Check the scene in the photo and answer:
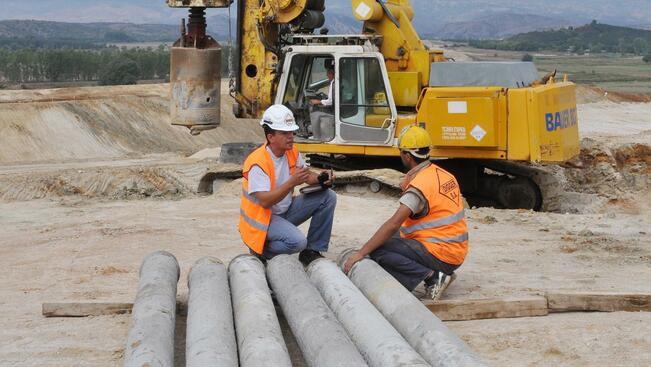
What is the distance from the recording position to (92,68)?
5412cm

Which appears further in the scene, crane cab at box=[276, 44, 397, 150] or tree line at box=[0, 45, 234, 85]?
tree line at box=[0, 45, 234, 85]

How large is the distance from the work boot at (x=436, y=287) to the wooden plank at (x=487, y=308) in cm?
38

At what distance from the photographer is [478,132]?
42.0 feet

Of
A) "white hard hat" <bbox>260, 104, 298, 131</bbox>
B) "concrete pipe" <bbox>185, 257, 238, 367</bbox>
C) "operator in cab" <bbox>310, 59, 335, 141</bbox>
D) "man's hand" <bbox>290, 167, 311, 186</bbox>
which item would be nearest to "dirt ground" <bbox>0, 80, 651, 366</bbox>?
"concrete pipe" <bbox>185, 257, 238, 367</bbox>

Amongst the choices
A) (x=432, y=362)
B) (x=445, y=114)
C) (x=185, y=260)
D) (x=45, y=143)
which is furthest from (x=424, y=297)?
(x=45, y=143)

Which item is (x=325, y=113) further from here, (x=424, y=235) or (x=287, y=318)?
(x=287, y=318)

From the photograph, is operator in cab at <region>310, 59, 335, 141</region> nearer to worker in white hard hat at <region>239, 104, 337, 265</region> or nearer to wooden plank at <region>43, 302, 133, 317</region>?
worker in white hard hat at <region>239, 104, 337, 265</region>

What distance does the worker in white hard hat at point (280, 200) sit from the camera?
806 cm

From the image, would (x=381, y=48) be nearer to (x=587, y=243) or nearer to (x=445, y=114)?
(x=445, y=114)

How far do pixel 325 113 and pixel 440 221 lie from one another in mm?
5831

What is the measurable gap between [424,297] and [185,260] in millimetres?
2858

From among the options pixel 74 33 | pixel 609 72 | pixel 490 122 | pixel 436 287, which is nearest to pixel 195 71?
pixel 490 122

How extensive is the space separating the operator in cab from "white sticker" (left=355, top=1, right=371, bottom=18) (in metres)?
0.93

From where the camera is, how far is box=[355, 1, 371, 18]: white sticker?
44.9 feet
